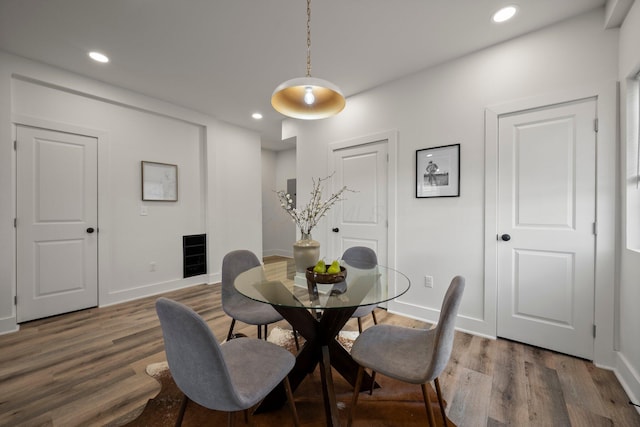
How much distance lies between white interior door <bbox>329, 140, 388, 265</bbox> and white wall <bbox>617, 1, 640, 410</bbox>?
183 cm

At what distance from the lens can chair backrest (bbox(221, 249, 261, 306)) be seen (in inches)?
82.0

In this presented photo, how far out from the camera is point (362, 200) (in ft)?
10.8

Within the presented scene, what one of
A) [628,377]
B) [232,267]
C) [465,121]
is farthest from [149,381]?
[465,121]

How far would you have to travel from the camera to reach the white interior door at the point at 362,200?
3.13 metres

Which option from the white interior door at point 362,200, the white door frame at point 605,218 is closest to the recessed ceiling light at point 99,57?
the white interior door at point 362,200

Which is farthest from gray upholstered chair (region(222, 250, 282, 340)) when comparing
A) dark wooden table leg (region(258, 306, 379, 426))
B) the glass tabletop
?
dark wooden table leg (region(258, 306, 379, 426))

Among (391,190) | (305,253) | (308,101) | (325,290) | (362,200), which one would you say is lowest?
(325,290)

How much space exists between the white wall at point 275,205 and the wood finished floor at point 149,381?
153 inches

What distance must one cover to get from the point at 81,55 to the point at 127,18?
96 centimetres

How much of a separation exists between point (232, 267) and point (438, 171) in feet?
7.10

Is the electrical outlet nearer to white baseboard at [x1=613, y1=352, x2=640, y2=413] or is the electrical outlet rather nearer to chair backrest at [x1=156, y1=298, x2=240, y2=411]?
white baseboard at [x1=613, y1=352, x2=640, y2=413]

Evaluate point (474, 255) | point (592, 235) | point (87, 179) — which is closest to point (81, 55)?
point (87, 179)

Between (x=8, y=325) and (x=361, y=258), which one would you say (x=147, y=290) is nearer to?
(x=8, y=325)

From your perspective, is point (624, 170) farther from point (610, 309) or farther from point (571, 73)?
point (610, 309)
